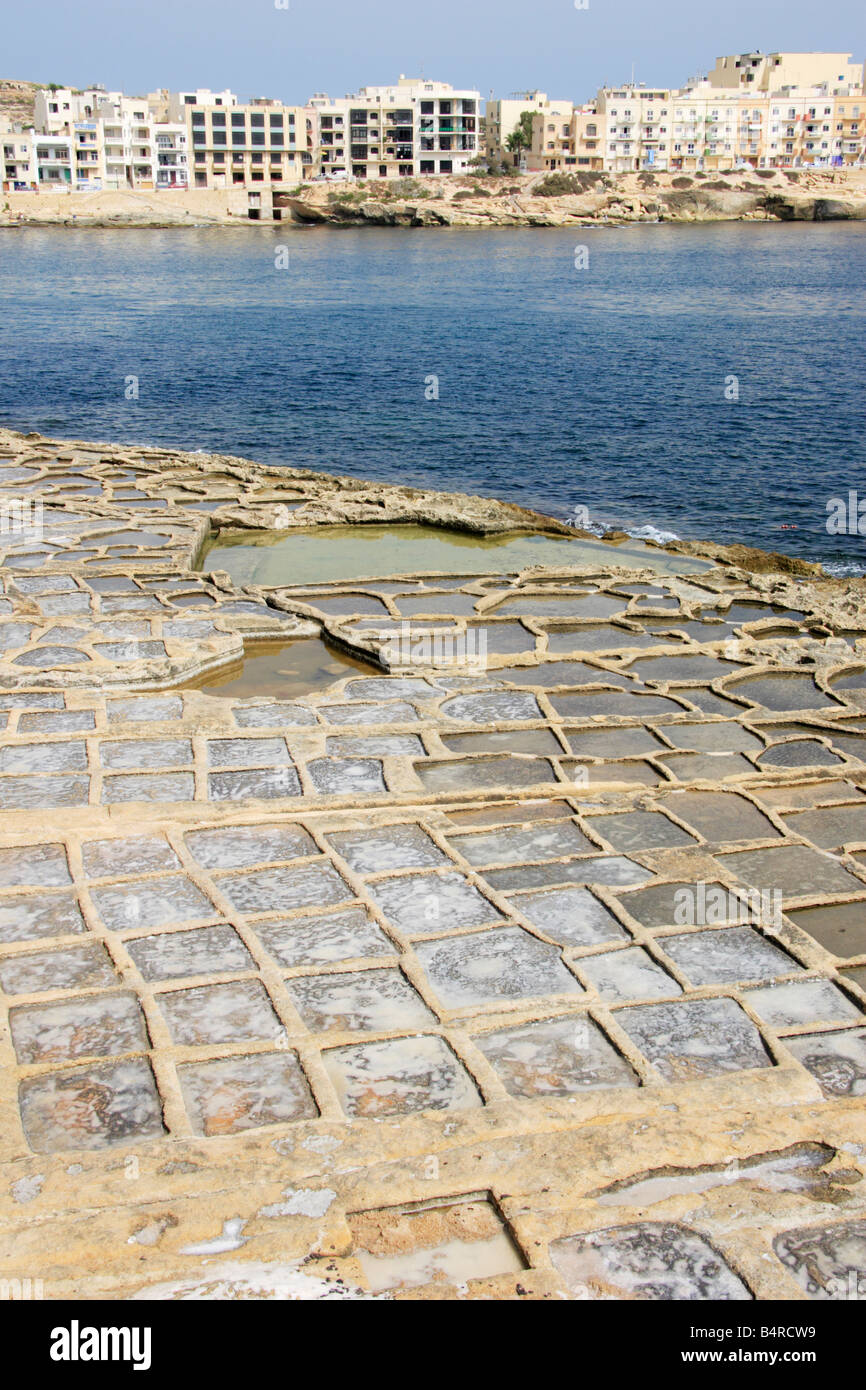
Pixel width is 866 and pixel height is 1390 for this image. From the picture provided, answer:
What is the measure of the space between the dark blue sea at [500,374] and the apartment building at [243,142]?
37.5m

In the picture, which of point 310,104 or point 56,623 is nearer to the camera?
point 56,623

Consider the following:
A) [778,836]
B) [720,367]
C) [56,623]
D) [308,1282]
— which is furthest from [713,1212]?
[720,367]

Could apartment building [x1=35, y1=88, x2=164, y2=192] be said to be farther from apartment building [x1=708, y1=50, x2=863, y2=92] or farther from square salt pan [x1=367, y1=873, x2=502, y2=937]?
square salt pan [x1=367, y1=873, x2=502, y2=937]

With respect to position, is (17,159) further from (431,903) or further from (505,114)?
(431,903)

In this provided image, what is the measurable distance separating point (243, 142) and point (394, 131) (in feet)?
50.3

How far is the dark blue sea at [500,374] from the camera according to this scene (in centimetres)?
2825

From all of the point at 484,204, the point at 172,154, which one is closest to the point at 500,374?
the point at 484,204

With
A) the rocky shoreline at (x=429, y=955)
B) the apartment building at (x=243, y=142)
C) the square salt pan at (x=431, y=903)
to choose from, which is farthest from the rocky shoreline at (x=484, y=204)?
the square salt pan at (x=431, y=903)

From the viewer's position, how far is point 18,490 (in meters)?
21.7

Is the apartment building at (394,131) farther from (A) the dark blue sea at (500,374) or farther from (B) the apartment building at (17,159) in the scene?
(A) the dark blue sea at (500,374)

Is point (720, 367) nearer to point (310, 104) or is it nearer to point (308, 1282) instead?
point (308, 1282)

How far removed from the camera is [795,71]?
459 ft

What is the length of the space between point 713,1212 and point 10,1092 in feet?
13.3

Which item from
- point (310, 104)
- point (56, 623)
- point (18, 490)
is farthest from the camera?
point (310, 104)
